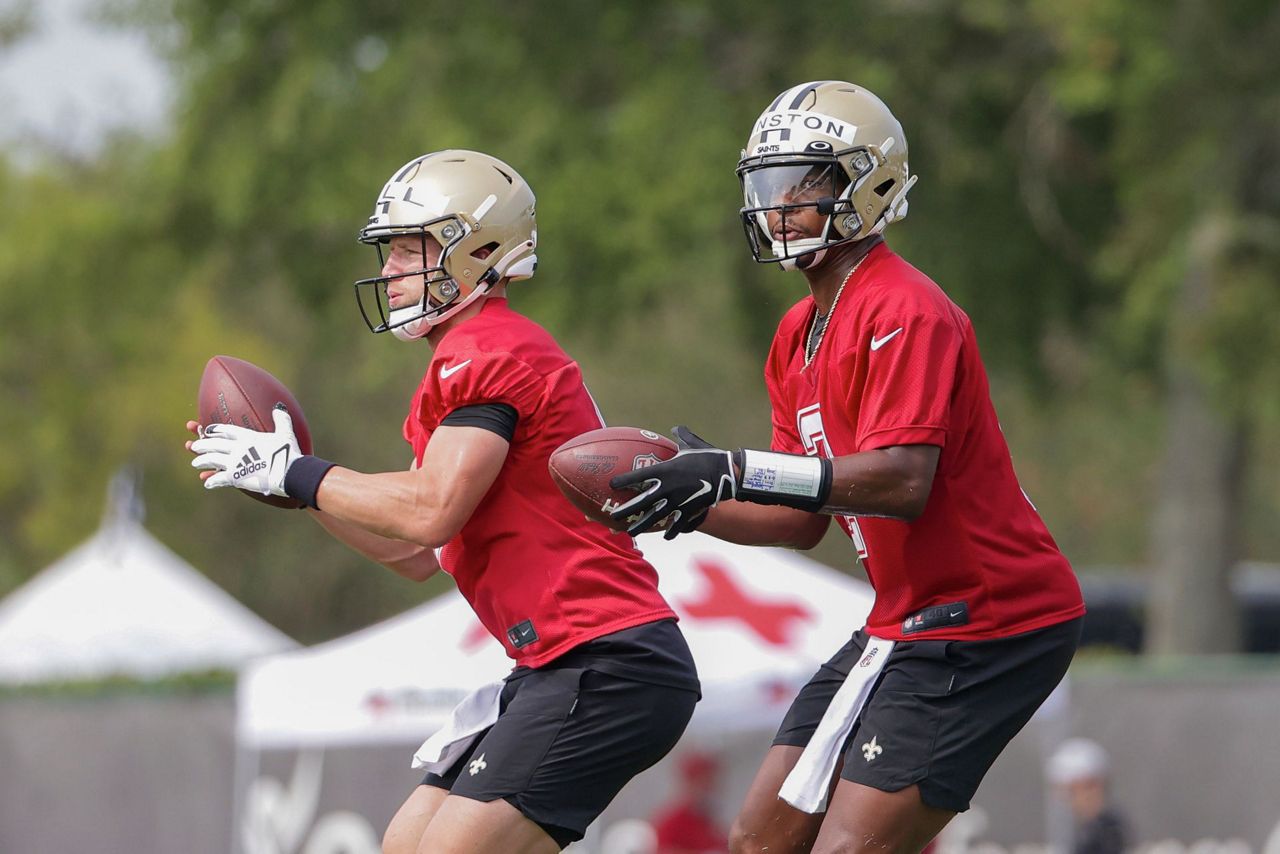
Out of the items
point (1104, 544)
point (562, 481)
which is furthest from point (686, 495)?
point (1104, 544)

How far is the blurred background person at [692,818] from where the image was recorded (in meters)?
10.4

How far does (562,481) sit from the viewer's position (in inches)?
178

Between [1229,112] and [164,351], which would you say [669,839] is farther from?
[164,351]

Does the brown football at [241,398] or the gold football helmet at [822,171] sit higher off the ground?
the gold football helmet at [822,171]

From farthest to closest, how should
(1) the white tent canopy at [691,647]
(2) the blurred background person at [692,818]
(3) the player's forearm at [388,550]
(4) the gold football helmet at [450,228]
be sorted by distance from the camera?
1. (2) the blurred background person at [692,818]
2. (1) the white tent canopy at [691,647]
3. (3) the player's forearm at [388,550]
4. (4) the gold football helmet at [450,228]

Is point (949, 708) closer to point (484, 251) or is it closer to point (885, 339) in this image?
point (885, 339)

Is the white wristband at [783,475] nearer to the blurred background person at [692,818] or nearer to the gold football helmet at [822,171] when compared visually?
the gold football helmet at [822,171]

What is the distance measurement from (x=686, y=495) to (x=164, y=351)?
25920 millimetres

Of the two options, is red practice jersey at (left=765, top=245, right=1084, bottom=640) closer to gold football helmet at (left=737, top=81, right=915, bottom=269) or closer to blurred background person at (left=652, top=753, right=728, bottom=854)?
gold football helmet at (left=737, top=81, right=915, bottom=269)

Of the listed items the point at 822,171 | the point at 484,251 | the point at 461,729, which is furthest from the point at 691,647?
the point at 822,171

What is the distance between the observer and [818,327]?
494 centimetres

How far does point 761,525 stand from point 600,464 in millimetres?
768

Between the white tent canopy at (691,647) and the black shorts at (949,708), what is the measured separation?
190 inches

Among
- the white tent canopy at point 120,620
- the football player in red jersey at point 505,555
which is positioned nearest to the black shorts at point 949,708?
the football player in red jersey at point 505,555
